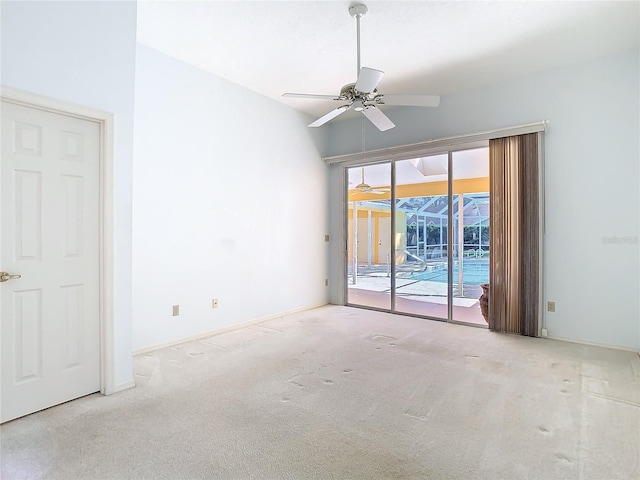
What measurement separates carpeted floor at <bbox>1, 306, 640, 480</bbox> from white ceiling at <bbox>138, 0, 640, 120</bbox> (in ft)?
10.1

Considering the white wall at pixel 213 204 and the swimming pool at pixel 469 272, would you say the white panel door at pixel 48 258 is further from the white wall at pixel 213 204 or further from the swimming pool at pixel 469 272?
the swimming pool at pixel 469 272

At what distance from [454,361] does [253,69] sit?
3821 millimetres

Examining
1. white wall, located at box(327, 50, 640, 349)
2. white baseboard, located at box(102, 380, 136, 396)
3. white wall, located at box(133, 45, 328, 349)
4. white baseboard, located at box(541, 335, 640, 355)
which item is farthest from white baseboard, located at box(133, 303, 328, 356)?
white wall, located at box(327, 50, 640, 349)

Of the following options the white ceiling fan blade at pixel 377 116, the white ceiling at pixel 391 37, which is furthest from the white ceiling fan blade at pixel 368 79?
the white ceiling at pixel 391 37

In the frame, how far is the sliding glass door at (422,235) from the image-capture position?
4857 millimetres

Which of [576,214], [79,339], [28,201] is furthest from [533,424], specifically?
[28,201]

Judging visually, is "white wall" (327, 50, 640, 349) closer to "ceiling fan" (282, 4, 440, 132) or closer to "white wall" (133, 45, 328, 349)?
"ceiling fan" (282, 4, 440, 132)

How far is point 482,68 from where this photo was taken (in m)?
4.07

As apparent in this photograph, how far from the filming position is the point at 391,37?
341 centimetres

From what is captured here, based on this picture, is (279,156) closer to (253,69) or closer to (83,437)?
(253,69)

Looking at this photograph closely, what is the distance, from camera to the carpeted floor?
185cm

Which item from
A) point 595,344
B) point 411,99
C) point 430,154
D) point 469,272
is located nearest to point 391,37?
point 411,99

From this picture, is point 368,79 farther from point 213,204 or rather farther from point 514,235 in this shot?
point 514,235

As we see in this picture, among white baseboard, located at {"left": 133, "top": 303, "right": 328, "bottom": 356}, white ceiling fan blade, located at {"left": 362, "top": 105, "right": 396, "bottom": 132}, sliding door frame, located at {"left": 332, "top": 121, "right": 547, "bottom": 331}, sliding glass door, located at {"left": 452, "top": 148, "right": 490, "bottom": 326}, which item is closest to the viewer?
white ceiling fan blade, located at {"left": 362, "top": 105, "right": 396, "bottom": 132}
